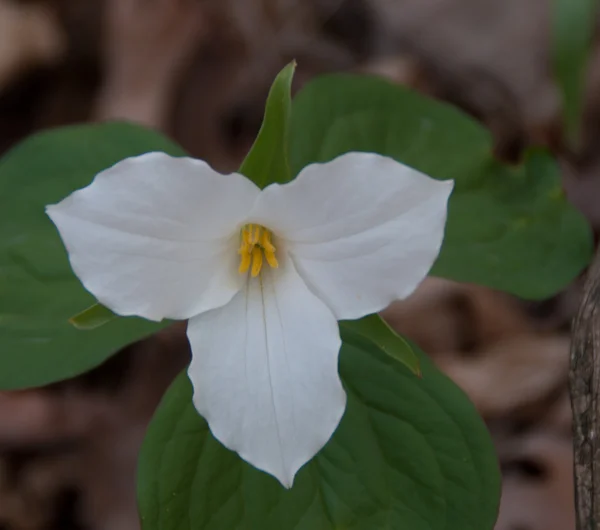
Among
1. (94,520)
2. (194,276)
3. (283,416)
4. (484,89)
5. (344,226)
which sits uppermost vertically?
(344,226)

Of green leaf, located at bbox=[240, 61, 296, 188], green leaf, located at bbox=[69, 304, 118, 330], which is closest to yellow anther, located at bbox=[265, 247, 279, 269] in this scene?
green leaf, located at bbox=[240, 61, 296, 188]

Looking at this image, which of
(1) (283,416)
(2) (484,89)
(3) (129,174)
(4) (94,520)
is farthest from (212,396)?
(2) (484,89)

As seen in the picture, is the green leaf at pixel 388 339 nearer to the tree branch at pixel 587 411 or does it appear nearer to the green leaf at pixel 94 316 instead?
the tree branch at pixel 587 411

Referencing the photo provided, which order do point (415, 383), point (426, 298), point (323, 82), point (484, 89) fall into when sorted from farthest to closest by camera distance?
point (484, 89) → point (426, 298) → point (323, 82) → point (415, 383)

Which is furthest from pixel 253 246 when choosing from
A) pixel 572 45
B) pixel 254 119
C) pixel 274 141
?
pixel 254 119

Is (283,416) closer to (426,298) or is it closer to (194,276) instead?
(194,276)

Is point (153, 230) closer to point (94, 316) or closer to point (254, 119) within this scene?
point (94, 316)

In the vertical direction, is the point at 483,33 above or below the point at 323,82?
below
